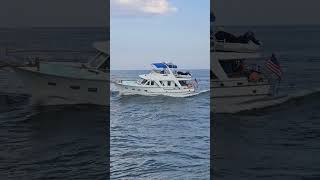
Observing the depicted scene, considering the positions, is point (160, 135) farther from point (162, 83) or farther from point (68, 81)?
point (68, 81)

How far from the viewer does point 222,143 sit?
11.9 ft

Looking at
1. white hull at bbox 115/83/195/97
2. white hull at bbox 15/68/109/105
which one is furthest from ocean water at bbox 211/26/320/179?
white hull at bbox 115/83/195/97

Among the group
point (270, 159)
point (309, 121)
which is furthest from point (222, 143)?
point (309, 121)

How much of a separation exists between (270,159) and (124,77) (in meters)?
2.65

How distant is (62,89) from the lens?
374 centimetres

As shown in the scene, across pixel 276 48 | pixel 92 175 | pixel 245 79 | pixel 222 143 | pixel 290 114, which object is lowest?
pixel 92 175

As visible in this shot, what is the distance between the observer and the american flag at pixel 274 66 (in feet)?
11.6

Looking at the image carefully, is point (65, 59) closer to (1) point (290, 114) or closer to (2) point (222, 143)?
(2) point (222, 143)

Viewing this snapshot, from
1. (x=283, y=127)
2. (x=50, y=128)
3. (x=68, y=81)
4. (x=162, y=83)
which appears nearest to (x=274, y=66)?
(x=283, y=127)

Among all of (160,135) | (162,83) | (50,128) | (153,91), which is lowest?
(160,135)

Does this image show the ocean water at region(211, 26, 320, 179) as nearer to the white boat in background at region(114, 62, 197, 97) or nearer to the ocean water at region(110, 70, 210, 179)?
the ocean water at region(110, 70, 210, 179)

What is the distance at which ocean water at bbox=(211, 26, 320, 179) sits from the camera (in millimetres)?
3510

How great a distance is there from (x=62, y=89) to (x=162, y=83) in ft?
9.56

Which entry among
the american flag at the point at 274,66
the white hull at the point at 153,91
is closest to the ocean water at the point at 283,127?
the american flag at the point at 274,66
